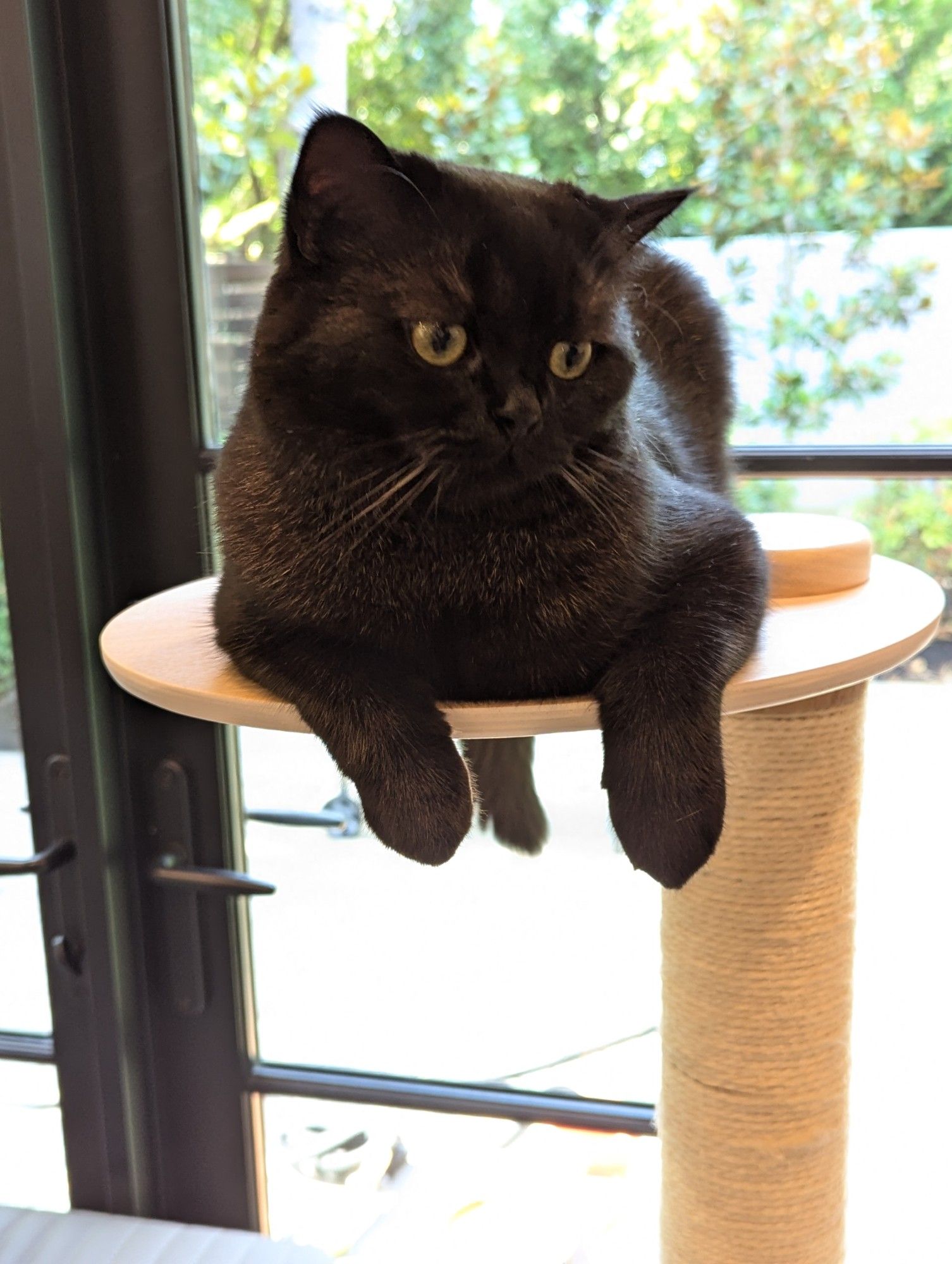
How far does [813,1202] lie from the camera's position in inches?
43.6

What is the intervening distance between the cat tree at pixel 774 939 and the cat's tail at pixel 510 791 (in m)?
0.16

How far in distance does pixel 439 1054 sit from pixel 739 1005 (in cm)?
74

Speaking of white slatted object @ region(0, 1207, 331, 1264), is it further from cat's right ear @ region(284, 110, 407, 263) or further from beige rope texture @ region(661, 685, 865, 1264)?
cat's right ear @ region(284, 110, 407, 263)

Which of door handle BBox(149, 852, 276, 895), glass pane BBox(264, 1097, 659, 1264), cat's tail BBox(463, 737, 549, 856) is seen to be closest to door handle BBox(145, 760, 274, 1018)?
door handle BBox(149, 852, 276, 895)

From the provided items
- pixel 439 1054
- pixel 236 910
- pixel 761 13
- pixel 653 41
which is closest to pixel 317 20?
pixel 653 41

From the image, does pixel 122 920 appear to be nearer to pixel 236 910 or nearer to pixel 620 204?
pixel 236 910

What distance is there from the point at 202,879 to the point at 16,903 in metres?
0.34

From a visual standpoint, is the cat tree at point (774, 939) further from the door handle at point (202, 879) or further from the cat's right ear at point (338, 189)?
the door handle at point (202, 879)

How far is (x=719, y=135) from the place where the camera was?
135 cm

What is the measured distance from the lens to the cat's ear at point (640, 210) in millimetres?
781

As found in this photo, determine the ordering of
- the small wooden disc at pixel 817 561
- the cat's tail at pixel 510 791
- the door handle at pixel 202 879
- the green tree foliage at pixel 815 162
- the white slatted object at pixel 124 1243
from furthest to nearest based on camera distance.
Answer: the door handle at pixel 202 879 → the white slatted object at pixel 124 1243 → the green tree foliage at pixel 815 162 → the cat's tail at pixel 510 791 → the small wooden disc at pixel 817 561

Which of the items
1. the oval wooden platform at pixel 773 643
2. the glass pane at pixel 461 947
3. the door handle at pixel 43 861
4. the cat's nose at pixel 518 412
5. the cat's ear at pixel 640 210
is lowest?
the glass pane at pixel 461 947

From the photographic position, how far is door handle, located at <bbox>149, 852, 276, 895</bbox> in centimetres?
152

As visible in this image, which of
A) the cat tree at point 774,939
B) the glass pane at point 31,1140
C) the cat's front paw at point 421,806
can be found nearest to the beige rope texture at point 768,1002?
the cat tree at point 774,939
